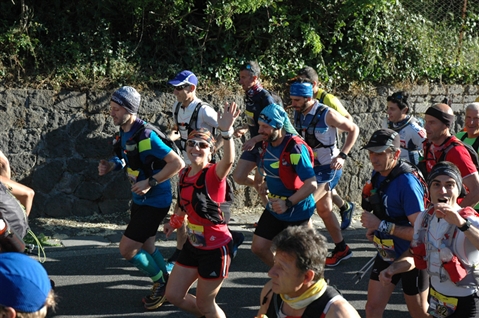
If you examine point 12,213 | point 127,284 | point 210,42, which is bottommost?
point 127,284

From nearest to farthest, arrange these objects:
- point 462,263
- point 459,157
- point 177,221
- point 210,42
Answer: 1. point 462,263
2. point 177,221
3. point 459,157
4. point 210,42

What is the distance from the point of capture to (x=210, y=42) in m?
11.1

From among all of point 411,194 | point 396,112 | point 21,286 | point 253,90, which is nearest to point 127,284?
point 253,90

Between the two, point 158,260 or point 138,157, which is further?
point 158,260

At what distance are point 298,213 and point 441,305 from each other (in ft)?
6.39

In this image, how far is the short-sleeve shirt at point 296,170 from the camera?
6207 mm

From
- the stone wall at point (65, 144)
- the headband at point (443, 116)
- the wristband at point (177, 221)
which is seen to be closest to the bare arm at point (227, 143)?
the wristband at point (177, 221)

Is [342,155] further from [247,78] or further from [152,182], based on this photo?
[152,182]

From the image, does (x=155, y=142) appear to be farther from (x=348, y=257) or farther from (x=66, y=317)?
(x=348, y=257)

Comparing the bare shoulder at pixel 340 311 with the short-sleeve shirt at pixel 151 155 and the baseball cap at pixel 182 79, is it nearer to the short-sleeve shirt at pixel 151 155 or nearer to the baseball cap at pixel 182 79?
the short-sleeve shirt at pixel 151 155

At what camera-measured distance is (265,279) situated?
7.46 metres

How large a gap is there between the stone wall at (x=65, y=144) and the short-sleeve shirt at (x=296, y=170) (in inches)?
158

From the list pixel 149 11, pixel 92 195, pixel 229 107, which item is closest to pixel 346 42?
pixel 149 11

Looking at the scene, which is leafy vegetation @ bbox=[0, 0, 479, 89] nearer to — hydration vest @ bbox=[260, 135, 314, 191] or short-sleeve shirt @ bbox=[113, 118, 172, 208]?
short-sleeve shirt @ bbox=[113, 118, 172, 208]
